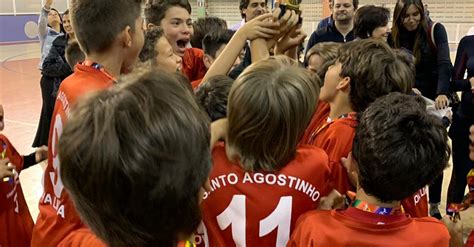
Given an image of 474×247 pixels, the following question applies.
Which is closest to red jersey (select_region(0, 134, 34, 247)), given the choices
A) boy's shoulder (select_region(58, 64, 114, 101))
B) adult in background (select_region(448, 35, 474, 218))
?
boy's shoulder (select_region(58, 64, 114, 101))

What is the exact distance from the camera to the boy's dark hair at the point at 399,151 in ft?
4.07

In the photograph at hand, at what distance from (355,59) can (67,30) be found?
401 centimetres

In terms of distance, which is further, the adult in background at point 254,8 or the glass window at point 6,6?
→ the glass window at point 6,6

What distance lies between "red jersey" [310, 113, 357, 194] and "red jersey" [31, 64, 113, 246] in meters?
0.80

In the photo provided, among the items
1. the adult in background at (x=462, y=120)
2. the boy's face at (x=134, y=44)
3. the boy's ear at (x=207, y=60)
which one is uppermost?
the boy's face at (x=134, y=44)

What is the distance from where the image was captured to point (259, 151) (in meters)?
1.37

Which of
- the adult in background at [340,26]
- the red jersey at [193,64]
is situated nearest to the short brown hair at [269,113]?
the red jersey at [193,64]

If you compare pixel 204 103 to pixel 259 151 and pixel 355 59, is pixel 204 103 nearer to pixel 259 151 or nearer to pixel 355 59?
pixel 259 151

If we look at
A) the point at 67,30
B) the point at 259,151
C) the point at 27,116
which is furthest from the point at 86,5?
the point at 27,116

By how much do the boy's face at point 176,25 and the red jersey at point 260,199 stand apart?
1510 millimetres

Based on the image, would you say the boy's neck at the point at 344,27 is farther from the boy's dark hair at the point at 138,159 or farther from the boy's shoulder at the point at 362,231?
the boy's dark hair at the point at 138,159

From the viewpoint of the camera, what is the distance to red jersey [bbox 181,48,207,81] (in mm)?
2965

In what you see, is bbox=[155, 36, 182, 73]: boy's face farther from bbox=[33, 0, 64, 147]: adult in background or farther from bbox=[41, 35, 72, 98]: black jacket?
bbox=[33, 0, 64, 147]: adult in background

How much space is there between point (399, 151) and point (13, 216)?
1.46 metres
